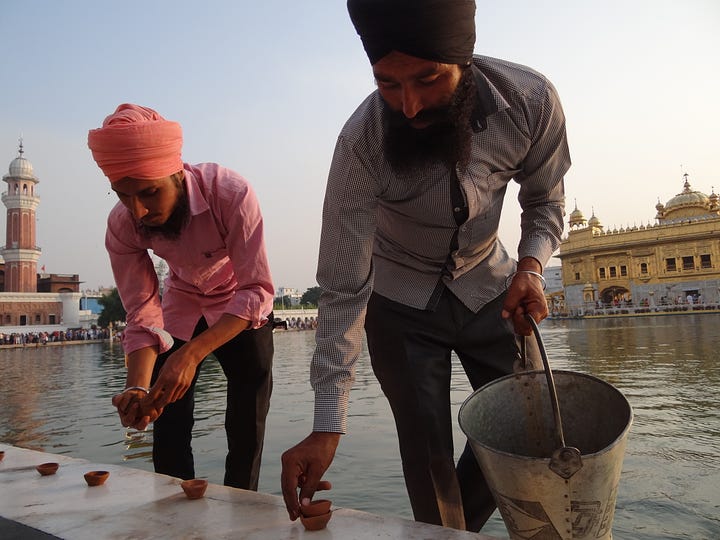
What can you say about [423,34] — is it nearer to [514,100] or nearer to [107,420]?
[514,100]

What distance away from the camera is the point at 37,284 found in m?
61.0

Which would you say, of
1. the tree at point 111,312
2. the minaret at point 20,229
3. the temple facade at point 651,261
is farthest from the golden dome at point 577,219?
the minaret at point 20,229

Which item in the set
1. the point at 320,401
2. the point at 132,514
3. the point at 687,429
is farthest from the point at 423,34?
the point at 687,429

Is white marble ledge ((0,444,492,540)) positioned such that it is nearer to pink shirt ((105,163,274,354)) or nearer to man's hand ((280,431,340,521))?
man's hand ((280,431,340,521))

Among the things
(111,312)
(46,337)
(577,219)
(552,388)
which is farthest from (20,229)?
(552,388)

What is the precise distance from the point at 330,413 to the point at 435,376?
588mm

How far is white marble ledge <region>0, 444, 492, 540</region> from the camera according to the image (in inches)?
59.0

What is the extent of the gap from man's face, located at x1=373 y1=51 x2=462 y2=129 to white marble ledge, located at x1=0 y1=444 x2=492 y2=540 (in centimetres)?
111

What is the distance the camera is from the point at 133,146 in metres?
2.14

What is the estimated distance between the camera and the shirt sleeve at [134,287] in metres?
2.49

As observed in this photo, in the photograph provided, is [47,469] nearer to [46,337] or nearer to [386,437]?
[386,437]

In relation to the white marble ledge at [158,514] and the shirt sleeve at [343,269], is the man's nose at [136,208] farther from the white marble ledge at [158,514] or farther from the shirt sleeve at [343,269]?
the white marble ledge at [158,514]

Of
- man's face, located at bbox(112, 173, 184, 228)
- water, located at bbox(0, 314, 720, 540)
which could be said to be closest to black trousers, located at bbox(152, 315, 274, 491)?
man's face, located at bbox(112, 173, 184, 228)

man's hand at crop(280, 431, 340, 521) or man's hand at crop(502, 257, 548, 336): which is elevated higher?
man's hand at crop(502, 257, 548, 336)
